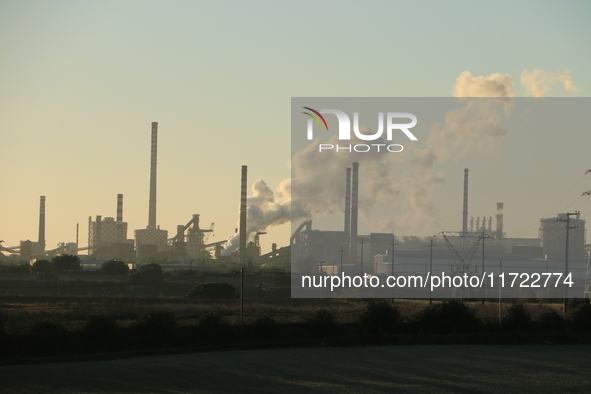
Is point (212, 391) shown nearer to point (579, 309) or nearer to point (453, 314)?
point (453, 314)

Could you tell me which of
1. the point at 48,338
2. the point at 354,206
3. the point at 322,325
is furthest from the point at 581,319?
the point at 354,206

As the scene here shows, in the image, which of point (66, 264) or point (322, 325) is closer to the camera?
point (322, 325)

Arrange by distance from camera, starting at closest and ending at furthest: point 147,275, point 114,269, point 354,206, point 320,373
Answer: point 320,373
point 147,275
point 114,269
point 354,206

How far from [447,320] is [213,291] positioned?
66.6 ft

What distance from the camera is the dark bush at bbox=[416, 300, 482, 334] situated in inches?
1126

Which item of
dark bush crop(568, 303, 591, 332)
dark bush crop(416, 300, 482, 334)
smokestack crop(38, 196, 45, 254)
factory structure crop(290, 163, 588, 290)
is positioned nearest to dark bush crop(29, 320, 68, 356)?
dark bush crop(416, 300, 482, 334)

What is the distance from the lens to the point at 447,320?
94.5ft

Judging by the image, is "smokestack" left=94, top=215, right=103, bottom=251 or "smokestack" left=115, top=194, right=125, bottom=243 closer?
"smokestack" left=115, top=194, right=125, bottom=243

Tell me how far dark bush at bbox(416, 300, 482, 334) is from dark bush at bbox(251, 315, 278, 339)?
5.74m

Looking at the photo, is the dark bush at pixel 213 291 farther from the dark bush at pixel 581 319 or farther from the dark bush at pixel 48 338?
the dark bush at pixel 581 319

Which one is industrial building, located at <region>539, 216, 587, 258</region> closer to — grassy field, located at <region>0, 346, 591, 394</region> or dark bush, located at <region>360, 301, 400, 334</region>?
dark bush, located at <region>360, 301, 400, 334</region>

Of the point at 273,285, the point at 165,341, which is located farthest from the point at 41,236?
the point at 165,341

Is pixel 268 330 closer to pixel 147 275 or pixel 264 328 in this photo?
pixel 264 328

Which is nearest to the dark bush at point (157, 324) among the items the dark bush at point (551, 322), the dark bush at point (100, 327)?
the dark bush at point (100, 327)
